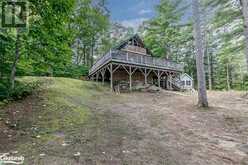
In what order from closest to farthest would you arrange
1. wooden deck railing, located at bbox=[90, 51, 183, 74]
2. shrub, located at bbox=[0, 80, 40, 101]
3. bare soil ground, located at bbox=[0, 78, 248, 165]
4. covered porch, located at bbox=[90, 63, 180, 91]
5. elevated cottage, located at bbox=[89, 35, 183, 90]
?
bare soil ground, located at bbox=[0, 78, 248, 165], shrub, located at bbox=[0, 80, 40, 101], wooden deck railing, located at bbox=[90, 51, 183, 74], elevated cottage, located at bbox=[89, 35, 183, 90], covered porch, located at bbox=[90, 63, 180, 91]

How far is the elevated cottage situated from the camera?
16845 millimetres

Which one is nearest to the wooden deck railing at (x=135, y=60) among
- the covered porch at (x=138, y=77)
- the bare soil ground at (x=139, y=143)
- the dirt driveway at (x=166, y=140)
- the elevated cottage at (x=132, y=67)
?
the elevated cottage at (x=132, y=67)

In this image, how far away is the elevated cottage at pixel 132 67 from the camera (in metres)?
16.8

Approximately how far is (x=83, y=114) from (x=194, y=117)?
4503 mm

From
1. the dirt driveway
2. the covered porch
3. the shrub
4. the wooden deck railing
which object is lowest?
the dirt driveway

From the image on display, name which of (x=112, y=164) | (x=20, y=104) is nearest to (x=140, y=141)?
(x=112, y=164)

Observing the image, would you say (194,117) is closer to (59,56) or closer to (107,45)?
(59,56)

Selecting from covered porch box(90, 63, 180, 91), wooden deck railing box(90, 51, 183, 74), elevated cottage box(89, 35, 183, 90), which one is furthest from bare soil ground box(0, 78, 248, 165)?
covered porch box(90, 63, 180, 91)

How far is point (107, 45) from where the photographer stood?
31.2m

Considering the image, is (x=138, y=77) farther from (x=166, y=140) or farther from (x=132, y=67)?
(x=166, y=140)

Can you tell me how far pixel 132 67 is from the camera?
1833 cm

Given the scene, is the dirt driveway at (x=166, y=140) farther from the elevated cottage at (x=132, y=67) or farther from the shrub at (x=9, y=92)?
the elevated cottage at (x=132, y=67)

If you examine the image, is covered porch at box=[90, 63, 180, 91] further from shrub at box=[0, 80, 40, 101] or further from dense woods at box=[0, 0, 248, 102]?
shrub at box=[0, 80, 40, 101]

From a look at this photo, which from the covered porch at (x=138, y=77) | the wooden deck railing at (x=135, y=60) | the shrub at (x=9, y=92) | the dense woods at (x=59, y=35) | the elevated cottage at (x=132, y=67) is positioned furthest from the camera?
the covered porch at (x=138, y=77)
